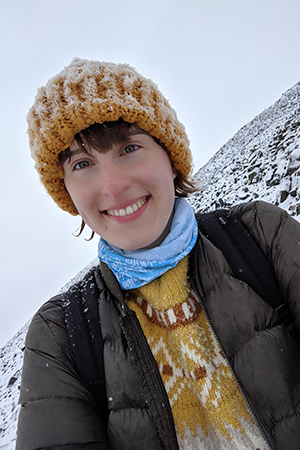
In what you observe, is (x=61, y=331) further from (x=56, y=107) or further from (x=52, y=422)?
(x=56, y=107)

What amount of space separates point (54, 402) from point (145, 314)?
2.27 ft

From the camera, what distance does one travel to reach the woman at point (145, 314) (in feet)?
3.67

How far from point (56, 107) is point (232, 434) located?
2.34 m

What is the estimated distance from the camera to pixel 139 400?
3.87 ft

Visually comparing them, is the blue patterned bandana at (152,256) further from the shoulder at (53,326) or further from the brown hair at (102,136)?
the brown hair at (102,136)

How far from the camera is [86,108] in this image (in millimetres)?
1330

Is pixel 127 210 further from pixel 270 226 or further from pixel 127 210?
pixel 270 226

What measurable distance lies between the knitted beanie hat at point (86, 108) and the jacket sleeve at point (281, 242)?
34.1 inches

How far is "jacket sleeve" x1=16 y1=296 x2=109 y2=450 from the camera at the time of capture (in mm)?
1048

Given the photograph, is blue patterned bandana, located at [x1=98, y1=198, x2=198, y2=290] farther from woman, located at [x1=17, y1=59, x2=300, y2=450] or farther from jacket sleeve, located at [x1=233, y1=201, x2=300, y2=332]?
jacket sleeve, located at [x1=233, y1=201, x2=300, y2=332]

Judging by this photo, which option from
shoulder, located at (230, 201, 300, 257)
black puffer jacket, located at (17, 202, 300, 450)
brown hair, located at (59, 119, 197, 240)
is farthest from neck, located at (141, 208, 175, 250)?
brown hair, located at (59, 119, 197, 240)

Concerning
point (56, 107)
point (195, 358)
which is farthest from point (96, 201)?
point (195, 358)

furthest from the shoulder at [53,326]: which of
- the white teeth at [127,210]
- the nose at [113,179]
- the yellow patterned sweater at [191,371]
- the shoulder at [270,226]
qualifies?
the shoulder at [270,226]

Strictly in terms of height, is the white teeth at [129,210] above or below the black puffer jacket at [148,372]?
above
